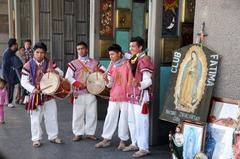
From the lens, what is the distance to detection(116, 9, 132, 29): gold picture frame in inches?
273

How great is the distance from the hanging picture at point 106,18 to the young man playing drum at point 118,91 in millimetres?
1662

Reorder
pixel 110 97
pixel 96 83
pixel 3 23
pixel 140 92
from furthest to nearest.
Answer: pixel 3 23, pixel 96 83, pixel 110 97, pixel 140 92

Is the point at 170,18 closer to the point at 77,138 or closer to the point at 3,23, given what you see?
the point at 77,138

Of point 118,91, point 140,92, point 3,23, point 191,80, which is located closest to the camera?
point 191,80

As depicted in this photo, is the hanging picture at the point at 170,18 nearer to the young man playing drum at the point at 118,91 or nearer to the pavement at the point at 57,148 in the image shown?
the young man playing drum at the point at 118,91

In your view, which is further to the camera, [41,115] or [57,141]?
[57,141]

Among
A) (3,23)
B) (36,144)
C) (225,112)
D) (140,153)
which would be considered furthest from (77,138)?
(3,23)

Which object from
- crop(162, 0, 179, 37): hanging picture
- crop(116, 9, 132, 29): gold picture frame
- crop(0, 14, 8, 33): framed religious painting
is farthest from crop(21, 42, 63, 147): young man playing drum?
crop(0, 14, 8, 33): framed religious painting

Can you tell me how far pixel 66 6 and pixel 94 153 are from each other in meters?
6.66

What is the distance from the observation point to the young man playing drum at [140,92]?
4.79 meters

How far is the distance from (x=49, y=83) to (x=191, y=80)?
7.14 ft

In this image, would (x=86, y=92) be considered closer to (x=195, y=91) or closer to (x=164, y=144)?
(x=164, y=144)

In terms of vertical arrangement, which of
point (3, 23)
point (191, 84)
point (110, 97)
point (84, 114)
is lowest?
point (84, 114)

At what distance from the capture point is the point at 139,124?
16.3ft
